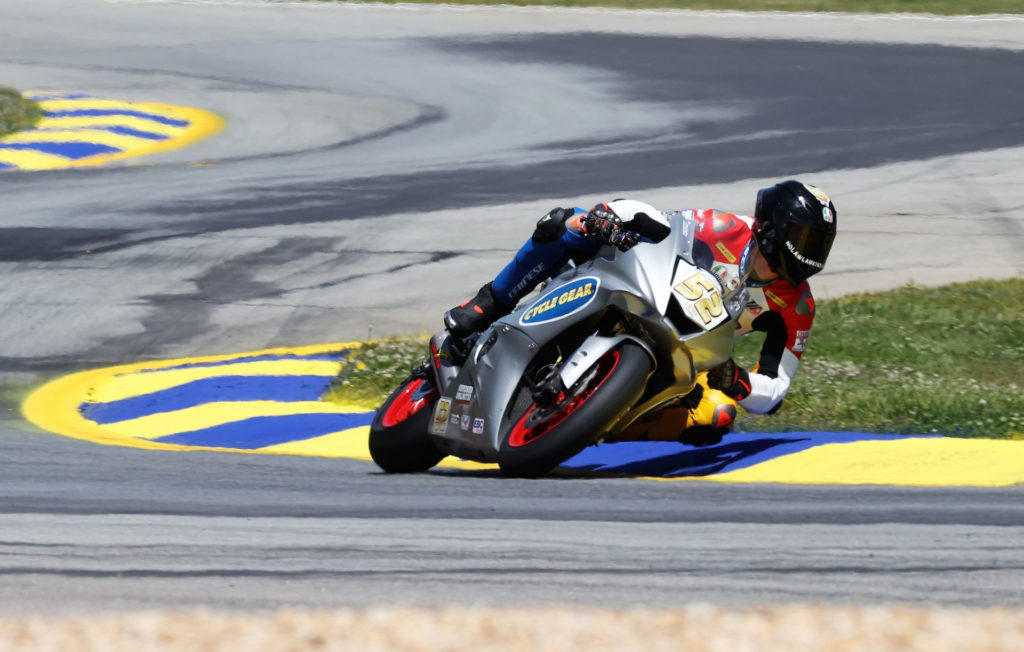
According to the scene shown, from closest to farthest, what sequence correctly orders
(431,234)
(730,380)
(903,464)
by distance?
(730,380)
(903,464)
(431,234)

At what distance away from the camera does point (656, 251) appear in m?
6.39

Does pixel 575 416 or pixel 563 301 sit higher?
pixel 563 301

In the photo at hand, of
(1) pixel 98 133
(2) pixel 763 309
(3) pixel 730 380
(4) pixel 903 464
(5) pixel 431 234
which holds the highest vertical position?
(2) pixel 763 309

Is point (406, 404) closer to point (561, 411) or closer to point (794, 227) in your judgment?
point (561, 411)

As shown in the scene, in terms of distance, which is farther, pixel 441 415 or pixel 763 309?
pixel 763 309

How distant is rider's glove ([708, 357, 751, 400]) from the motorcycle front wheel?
0.61 metres

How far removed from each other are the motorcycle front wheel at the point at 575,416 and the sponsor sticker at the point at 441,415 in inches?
13.7

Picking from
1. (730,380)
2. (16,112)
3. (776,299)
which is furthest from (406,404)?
(16,112)

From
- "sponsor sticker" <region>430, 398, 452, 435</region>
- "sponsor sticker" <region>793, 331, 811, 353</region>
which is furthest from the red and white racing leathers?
"sponsor sticker" <region>430, 398, 452, 435</region>

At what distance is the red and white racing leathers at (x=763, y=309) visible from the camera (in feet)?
21.7

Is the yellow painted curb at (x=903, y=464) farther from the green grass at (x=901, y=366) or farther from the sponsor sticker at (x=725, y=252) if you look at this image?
the sponsor sticker at (x=725, y=252)

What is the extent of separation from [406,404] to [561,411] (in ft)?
3.46

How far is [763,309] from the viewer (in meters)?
6.97

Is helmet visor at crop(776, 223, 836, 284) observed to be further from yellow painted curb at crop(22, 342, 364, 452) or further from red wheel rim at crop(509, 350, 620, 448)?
yellow painted curb at crop(22, 342, 364, 452)
